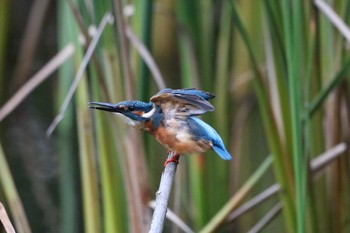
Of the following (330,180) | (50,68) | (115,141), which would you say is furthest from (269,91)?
(50,68)

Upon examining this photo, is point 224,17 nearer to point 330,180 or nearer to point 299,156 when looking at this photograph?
point 330,180

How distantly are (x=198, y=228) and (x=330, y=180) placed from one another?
0.36m

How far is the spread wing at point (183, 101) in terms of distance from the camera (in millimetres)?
1015

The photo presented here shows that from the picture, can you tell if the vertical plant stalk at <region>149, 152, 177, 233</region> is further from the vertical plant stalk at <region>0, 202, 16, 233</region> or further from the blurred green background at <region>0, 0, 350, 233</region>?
the blurred green background at <region>0, 0, 350, 233</region>

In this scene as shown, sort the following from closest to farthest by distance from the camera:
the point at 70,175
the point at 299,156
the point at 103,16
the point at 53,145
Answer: the point at 299,156 → the point at 103,16 → the point at 70,175 → the point at 53,145

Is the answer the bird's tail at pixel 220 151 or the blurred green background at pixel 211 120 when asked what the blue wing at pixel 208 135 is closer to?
the bird's tail at pixel 220 151

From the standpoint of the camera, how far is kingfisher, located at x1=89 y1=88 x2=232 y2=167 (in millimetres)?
1003

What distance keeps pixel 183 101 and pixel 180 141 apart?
53 millimetres

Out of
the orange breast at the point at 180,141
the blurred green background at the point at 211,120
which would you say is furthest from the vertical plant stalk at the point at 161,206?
Answer: the blurred green background at the point at 211,120

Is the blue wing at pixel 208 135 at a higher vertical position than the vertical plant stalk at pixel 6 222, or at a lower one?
higher

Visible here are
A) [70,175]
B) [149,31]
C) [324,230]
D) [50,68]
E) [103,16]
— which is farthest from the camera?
[70,175]

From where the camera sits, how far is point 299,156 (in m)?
1.38

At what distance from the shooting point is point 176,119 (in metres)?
1.03

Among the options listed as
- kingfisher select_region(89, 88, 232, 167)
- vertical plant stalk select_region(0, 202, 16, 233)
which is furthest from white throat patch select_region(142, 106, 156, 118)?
vertical plant stalk select_region(0, 202, 16, 233)
